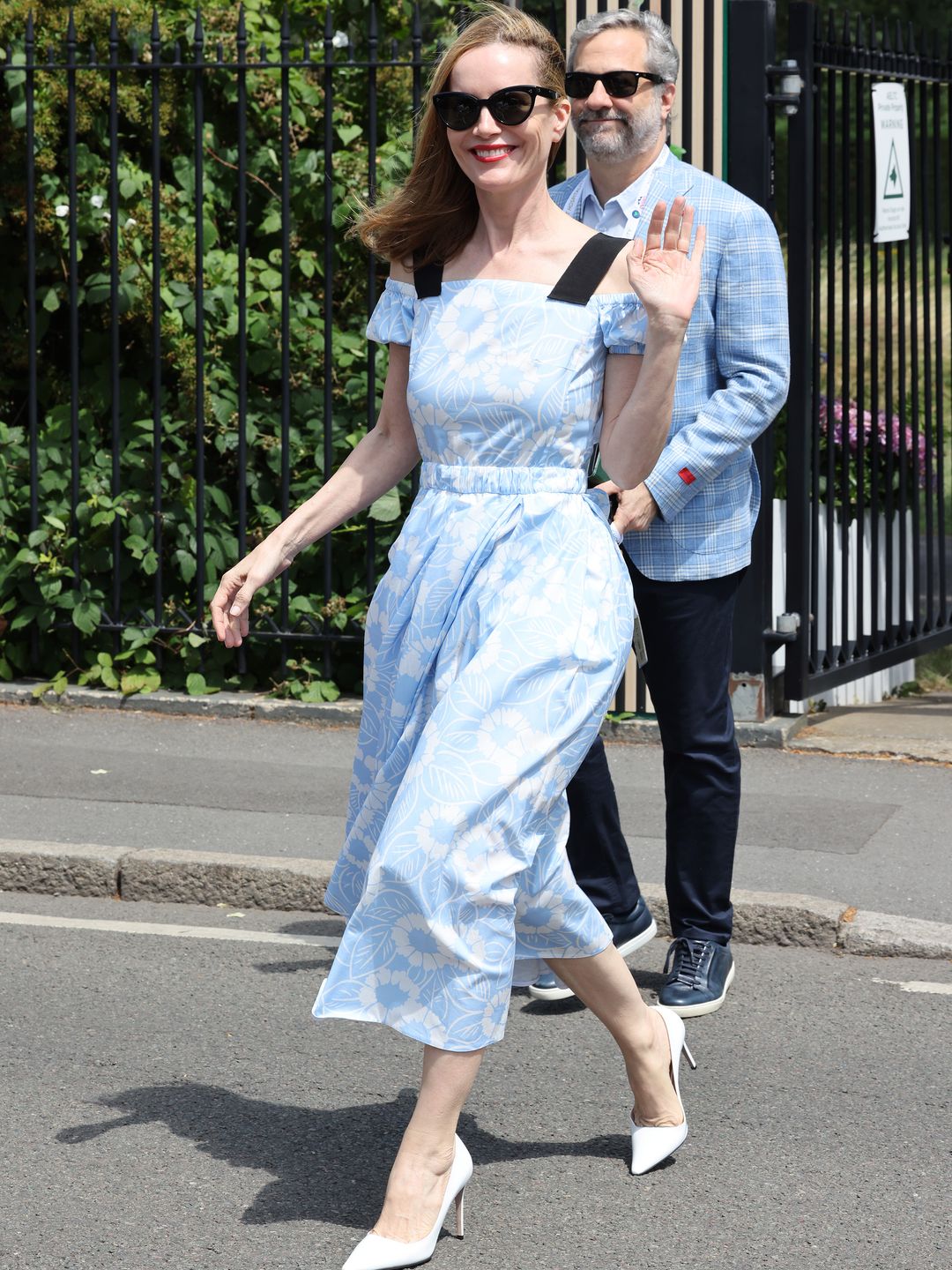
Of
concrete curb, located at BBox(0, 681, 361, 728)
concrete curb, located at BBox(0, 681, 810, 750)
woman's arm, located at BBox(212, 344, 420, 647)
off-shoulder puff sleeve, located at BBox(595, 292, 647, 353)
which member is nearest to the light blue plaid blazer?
woman's arm, located at BBox(212, 344, 420, 647)

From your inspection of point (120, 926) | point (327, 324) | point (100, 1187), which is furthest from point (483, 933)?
point (327, 324)

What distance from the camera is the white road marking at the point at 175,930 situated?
4836 mm

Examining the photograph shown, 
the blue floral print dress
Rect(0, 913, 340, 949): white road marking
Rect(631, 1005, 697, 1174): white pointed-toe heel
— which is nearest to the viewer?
the blue floral print dress

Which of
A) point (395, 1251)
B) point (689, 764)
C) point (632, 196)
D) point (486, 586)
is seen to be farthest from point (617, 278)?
point (395, 1251)

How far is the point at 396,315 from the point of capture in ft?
11.0

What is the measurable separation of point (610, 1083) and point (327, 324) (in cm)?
388

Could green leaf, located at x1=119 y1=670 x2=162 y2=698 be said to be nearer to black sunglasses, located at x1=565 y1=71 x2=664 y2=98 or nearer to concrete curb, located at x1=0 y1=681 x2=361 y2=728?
concrete curb, located at x1=0 y1=681 x2=361 y2=728

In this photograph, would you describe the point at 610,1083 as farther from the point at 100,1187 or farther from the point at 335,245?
the point at 335,245

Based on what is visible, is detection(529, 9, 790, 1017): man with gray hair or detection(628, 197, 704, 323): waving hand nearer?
detection(628, 197, 704, 323): waving hand

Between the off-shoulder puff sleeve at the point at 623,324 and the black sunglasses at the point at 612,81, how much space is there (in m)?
1.09

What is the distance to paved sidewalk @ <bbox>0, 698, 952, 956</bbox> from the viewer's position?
5023 mm

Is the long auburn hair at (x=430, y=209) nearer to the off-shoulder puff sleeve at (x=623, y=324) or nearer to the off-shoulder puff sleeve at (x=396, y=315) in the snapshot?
the off-shoulder puff sleeve at (x=396, y=315)

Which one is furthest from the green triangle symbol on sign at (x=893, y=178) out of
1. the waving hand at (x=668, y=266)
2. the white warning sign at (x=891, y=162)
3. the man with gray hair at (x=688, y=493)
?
the waving hand at (x=668, y=266)

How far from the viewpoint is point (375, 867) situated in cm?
292
